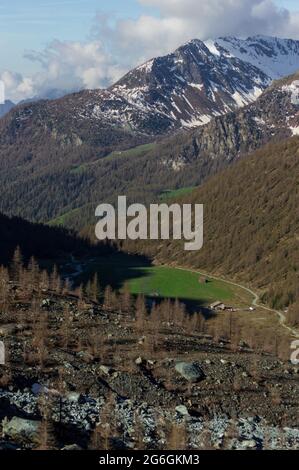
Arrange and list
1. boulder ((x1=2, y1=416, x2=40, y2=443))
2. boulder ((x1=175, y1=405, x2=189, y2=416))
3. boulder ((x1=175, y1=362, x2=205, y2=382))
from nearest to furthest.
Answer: boulder ((x1=2, y1=416, x2=40, y2=443)), boulder ((x1=175, y1=405, x2=189, y2=416)), boulder ((x1=175, y1=362, x2=205, y2=382))

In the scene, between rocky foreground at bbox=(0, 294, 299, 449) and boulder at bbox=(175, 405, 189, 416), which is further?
boulder at bbox=(175, 405, 189, 416)

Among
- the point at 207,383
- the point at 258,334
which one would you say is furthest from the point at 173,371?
the point at 258,334

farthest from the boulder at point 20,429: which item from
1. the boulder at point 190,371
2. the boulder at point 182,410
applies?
the boulder at point 190,371

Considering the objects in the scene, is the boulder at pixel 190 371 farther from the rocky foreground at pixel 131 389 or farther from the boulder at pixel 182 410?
the boulder at pixel 182 410

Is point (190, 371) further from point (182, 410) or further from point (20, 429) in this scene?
point (20, 429)

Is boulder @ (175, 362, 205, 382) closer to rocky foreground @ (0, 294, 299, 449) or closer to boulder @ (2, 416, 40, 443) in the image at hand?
rocky foreground @ (0, 294, 299, 449)

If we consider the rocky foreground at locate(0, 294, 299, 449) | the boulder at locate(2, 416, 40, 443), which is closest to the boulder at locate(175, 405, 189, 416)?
the rocky foreground at locate(0, 294, 299, 449)

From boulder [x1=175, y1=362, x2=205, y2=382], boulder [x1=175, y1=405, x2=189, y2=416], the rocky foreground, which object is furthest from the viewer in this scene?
boulder [x1=175, y1=362, x2=205, y2=382]

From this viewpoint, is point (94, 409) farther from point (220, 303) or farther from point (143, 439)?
point (220, 303)
